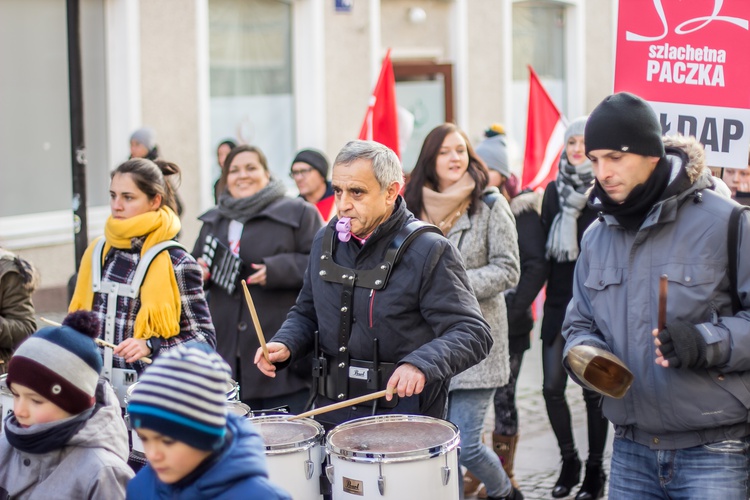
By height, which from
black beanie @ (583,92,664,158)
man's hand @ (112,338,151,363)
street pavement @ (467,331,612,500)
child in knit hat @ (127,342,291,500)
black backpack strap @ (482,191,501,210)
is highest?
black beanie @ (583,92,664,158)

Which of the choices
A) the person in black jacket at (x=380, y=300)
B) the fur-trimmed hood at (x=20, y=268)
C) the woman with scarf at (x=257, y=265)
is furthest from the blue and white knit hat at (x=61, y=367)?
the woman with scarf at (x=257, y=265)

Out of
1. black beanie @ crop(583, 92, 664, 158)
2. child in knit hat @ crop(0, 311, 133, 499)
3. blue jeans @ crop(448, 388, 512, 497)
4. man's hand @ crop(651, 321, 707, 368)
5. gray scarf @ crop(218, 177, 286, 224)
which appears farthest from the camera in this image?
gray scarf @ crop(218, 177, 286, 224)

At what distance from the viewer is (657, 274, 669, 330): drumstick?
3.46m

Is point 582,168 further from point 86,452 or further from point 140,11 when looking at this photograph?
point 140,11

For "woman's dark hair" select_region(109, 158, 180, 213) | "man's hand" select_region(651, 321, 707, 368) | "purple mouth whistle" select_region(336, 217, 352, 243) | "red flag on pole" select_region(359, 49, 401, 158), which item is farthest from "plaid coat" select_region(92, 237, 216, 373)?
"red flag on pole" select_region(359, 49, 401, 158)

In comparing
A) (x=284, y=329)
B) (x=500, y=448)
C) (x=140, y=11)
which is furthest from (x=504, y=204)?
(x=140, y=11)

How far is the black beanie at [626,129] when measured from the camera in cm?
368

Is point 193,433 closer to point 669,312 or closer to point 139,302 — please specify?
point 669,312

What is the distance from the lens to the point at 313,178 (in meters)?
7.67

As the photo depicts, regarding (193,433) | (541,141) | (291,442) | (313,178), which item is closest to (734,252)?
(291,442)

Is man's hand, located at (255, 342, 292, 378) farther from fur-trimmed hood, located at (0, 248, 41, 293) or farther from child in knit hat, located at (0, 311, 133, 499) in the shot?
fur-trimmed hood, located at (0, 248, 41, 293)

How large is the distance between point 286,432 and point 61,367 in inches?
34.3

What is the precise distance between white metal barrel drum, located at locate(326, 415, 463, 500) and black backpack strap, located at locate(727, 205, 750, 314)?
3.24 feet

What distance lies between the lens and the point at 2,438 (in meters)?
3.48
